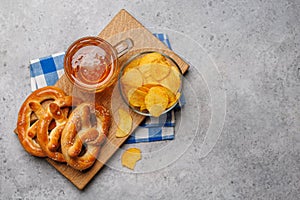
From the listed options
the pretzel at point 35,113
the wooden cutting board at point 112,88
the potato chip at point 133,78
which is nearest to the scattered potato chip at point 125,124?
the wooden cutting board at point 112,88

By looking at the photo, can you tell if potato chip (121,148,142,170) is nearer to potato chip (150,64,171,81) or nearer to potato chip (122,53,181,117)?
potato chip (122,53,181,117)

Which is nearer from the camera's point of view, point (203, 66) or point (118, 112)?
point (118, 112)

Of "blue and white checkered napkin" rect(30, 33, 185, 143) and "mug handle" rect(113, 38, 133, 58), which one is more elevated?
"mug handle" rect(113, 38, 133, 58)

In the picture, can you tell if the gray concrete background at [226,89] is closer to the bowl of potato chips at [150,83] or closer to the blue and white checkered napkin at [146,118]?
the blue and white checkered napkin at [146,118]

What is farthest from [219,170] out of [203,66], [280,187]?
[203,66]

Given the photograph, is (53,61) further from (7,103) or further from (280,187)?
(280,187)

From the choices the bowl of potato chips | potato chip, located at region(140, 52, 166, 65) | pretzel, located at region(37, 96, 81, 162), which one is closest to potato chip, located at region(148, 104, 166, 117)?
the bowl of potato chips
